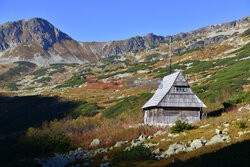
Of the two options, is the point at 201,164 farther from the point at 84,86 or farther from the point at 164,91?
the point at 84,86

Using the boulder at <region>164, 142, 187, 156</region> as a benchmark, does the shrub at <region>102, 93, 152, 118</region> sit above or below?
below

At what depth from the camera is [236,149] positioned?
401 inches

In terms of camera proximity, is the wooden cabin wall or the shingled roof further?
the shingled roof

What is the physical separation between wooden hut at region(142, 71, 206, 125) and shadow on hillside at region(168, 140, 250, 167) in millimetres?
14310

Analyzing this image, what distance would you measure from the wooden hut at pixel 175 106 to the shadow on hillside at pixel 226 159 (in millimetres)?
14310

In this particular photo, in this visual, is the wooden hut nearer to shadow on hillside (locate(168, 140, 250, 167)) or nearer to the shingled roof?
the shingled roof

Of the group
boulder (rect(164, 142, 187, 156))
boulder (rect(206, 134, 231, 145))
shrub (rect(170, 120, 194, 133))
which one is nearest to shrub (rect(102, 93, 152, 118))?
shrub (rect(170, 120, 194, 133))

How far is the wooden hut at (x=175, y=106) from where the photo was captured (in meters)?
25.6

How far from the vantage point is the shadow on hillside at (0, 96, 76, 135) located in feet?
192

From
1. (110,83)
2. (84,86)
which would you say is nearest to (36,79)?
(84,86)

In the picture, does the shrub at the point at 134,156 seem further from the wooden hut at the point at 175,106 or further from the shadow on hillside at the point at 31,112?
the shadow on hillside at the point at 31,112

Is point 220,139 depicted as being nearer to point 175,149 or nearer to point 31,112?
point 175,149

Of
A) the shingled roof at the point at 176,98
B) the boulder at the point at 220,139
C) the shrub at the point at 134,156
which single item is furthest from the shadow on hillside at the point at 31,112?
the boulder at the point at 220,139

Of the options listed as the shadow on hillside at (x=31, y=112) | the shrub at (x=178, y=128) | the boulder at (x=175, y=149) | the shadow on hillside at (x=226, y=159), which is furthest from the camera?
the shadow on hillside at (x=31, y=112)
